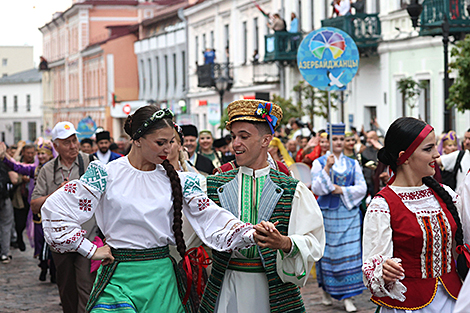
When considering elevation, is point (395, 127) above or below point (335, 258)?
above

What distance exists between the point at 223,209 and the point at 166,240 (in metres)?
0.38

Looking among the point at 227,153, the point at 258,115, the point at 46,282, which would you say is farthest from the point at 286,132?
the point at 258,115

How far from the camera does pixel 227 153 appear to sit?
13797mm

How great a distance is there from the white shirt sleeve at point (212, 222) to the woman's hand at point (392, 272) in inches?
29.3

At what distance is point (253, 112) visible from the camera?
506 cm

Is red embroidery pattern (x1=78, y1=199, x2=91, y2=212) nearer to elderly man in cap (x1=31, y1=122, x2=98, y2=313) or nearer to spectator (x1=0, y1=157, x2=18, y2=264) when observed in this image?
elderly man in cap (x1=31, y1=122, x2=98, y2=313)

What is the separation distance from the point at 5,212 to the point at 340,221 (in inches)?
251

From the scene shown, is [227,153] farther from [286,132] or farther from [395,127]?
[395,127]

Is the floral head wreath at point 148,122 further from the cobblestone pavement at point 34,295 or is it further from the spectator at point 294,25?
the spectator at point 294,25

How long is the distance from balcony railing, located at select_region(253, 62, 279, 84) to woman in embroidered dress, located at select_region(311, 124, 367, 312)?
23500mm

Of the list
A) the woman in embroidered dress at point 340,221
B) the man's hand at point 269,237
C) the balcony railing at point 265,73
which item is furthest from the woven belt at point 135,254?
the balcony railing at point 265,73

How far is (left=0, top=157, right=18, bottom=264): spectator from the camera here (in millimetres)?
13391

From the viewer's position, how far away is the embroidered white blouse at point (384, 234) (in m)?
4.56

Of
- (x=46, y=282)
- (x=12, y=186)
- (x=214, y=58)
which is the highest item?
(x=214, y=58)
